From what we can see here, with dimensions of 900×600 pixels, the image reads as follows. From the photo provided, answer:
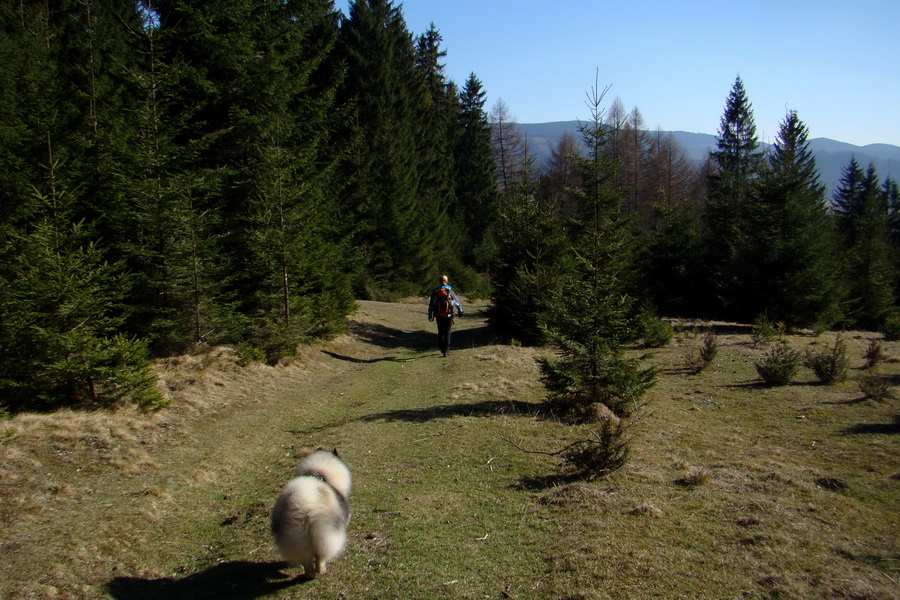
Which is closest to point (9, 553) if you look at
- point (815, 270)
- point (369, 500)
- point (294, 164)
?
point (369, 500)

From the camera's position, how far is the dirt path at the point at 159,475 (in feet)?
15.6

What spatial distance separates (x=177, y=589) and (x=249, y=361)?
9436mm

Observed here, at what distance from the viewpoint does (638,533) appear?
4.74m

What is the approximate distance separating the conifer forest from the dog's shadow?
5.12 metres

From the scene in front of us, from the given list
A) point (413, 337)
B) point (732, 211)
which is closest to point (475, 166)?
point (732, 211)

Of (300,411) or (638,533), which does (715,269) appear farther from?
(638,533)

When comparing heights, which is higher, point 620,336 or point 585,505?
point 620,336

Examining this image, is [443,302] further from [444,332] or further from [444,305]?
[444,332]

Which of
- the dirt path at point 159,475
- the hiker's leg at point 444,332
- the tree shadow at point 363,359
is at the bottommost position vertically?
the tree shadow at point 363,359

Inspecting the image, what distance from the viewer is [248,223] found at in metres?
15.6

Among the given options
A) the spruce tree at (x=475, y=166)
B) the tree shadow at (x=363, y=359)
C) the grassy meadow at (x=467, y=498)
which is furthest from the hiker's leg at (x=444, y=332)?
the spruce tree at (x=475, y=166)

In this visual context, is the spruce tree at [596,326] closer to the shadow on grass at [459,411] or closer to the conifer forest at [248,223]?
the conifer forest at [248,223]

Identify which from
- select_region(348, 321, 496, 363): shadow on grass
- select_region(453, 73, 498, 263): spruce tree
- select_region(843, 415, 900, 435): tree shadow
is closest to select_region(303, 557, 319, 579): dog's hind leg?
select_region(843, 415, 900, 435): tree shadow

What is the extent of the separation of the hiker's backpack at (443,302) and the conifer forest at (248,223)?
2.50 metres
